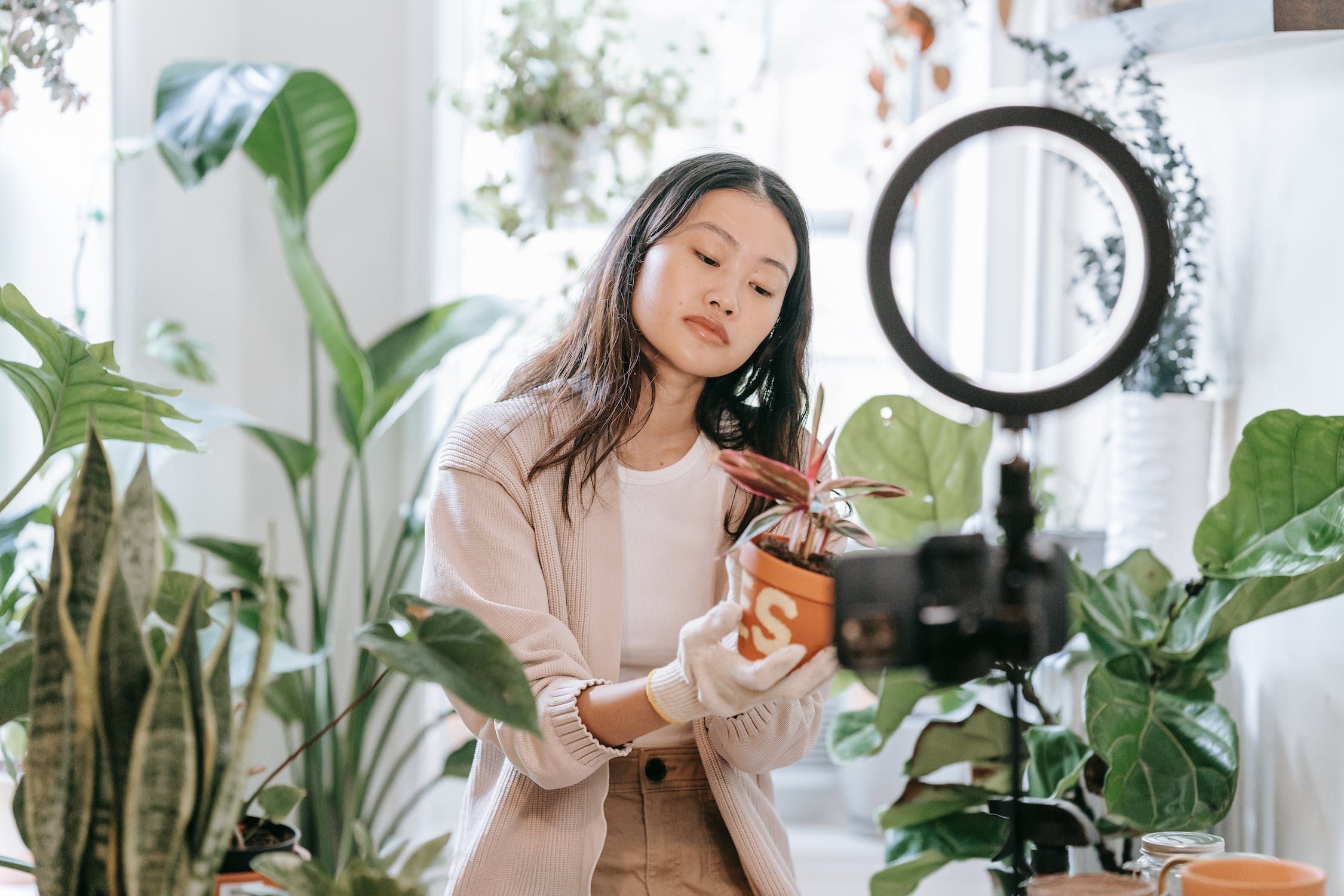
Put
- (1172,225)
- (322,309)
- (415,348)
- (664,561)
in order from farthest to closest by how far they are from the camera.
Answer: (415,348), (322,309), (1172,225), (664,561)

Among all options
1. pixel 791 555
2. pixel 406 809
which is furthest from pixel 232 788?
pixel 406 809

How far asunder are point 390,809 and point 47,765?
1.50 m

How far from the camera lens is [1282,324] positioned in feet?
4.99

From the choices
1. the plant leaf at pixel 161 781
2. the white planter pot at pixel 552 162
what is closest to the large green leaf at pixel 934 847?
the plant leaf at pixel 161 781

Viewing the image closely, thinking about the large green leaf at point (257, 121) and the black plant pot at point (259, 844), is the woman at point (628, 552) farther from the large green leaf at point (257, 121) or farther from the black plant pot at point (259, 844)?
the large green leaf at point (257, 121)

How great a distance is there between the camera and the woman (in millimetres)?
1215

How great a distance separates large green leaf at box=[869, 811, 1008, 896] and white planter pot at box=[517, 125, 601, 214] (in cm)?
110

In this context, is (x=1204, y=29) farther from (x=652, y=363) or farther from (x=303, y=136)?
(x=303, y=136)

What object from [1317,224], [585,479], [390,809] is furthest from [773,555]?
[390,809]

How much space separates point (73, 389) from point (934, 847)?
1.12 m

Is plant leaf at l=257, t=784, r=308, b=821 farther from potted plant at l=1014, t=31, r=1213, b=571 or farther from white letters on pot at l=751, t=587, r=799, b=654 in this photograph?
potted plant at l=1014, t=31, r=1213, b=571

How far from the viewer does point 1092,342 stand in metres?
0.81

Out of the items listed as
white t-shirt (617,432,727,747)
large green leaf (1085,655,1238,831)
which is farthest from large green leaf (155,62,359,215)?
large green leaf (1085,655,1238,831)

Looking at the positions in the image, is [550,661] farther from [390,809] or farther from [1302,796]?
[390,809]
